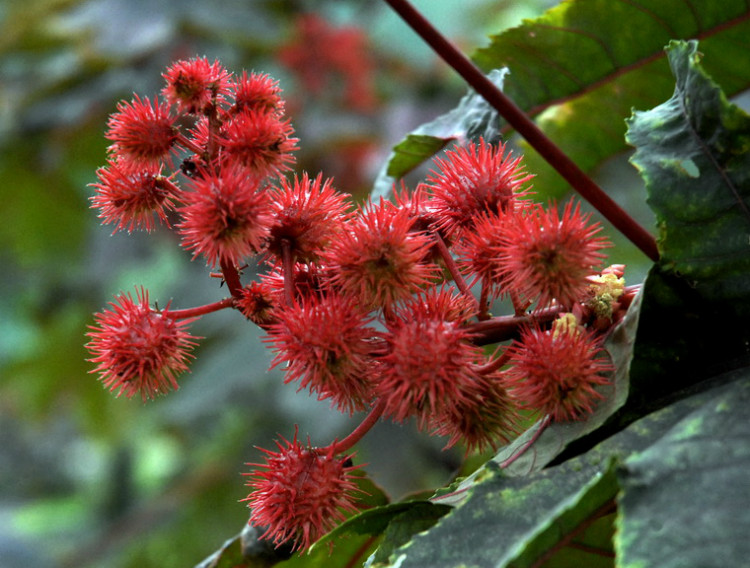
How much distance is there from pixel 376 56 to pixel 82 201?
1638 millimetres

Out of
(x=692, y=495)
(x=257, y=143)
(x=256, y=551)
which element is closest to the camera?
(x=692, y=495)

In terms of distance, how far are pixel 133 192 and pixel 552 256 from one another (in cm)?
50

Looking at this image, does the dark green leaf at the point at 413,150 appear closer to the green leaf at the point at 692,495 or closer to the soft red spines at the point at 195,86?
the soft red spines at the point at 195,86

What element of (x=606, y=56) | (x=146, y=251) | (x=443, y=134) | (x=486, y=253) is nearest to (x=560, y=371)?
(x=486, y=253)

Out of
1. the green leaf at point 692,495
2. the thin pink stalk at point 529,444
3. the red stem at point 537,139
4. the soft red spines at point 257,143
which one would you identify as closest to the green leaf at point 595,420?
the thin pink stalk at point 529,444

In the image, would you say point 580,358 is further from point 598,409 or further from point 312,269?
point 312,269

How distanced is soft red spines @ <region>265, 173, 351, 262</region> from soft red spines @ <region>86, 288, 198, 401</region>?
15 centimetres

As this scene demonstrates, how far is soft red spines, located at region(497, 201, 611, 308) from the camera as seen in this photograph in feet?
2.78

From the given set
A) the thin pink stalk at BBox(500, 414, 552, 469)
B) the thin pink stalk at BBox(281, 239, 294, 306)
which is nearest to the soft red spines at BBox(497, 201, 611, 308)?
the thin pink stalk at BBox(500, 414, 552, 469)

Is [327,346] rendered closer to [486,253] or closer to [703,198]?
[486,253]

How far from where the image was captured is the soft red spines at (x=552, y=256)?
0.85 meters

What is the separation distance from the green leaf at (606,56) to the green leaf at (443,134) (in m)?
0.15

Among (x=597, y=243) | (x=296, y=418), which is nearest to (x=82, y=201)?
(x=296, y=418)

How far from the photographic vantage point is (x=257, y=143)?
0.93 metres
